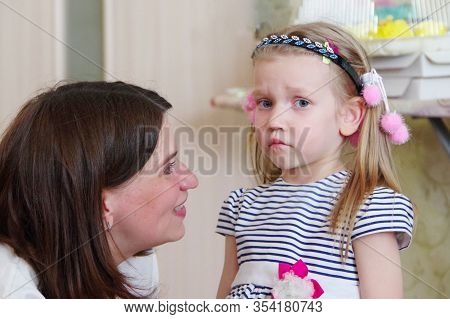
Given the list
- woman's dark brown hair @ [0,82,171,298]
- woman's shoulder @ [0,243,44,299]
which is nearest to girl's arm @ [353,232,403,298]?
woman's dark brown hair @ [0,82,171,298]

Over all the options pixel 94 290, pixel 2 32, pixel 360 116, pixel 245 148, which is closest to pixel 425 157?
pixel 245 148

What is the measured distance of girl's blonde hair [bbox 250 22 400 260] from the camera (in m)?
1.12

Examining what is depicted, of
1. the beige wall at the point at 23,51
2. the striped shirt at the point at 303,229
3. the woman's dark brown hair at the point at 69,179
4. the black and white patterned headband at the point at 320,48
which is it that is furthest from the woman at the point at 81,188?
the beige wall at the point at 23,51

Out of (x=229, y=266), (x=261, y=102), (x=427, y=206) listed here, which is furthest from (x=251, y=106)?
(x=427, y=206)

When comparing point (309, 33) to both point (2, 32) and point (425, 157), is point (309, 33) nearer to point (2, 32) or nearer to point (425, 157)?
point (425, 157)

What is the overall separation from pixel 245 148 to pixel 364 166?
0.95 m

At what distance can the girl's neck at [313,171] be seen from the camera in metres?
1.20

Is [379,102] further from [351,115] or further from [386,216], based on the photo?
[386,216]

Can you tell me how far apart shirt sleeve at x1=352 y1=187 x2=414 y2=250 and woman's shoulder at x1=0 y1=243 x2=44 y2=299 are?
1.57 feet

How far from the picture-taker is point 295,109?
1.15 m

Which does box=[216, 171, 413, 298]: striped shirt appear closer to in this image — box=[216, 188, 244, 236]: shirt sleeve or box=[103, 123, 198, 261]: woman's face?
box=[216, 188, 244, 236]: shirt sleeve

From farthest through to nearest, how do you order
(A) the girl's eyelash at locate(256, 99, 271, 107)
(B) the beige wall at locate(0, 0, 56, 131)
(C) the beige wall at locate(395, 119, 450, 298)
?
1. (B) the beige wall at locate(0, 0, 56, 131)
2. (C) the beige wall at locate(395, 119, 450, 298)
3. (A) the girl's eyelash at locate(256, 99, 271, 107)

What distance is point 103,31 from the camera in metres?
2.25

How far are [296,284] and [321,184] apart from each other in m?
0.18
